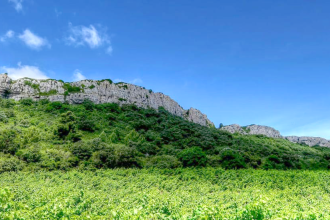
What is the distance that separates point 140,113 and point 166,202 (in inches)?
1971

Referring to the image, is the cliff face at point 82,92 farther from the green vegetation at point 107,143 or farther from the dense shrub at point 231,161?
the dense shrub at point 231,161

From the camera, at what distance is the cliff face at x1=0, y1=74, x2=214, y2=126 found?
61.6 metres

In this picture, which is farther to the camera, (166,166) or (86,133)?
(86,133)

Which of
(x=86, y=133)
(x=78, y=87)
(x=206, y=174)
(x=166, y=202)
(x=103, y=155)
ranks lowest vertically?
(x=166, y=202)

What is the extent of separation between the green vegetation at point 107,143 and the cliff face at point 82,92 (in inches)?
176

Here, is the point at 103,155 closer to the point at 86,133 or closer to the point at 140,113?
the point at 86,133

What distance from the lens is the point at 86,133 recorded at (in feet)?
145

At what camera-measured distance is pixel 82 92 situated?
6644cm

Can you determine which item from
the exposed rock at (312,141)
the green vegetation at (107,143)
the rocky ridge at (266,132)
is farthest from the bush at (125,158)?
the exposed rock at (312,141)

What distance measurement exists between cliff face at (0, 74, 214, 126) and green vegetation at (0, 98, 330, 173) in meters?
4.48

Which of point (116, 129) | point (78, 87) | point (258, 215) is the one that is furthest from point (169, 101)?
point (258, 215)

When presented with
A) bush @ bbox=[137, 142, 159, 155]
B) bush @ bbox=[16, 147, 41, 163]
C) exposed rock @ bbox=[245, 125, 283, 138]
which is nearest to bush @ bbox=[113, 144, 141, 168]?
bush @ bbox=[137, 142, 159, 155]

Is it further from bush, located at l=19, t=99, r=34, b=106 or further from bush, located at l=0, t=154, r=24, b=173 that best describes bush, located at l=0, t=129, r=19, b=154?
bush, located at l=19, t=99, r=34, b=106

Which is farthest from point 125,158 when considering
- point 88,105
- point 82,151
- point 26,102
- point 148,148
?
point 26,102
